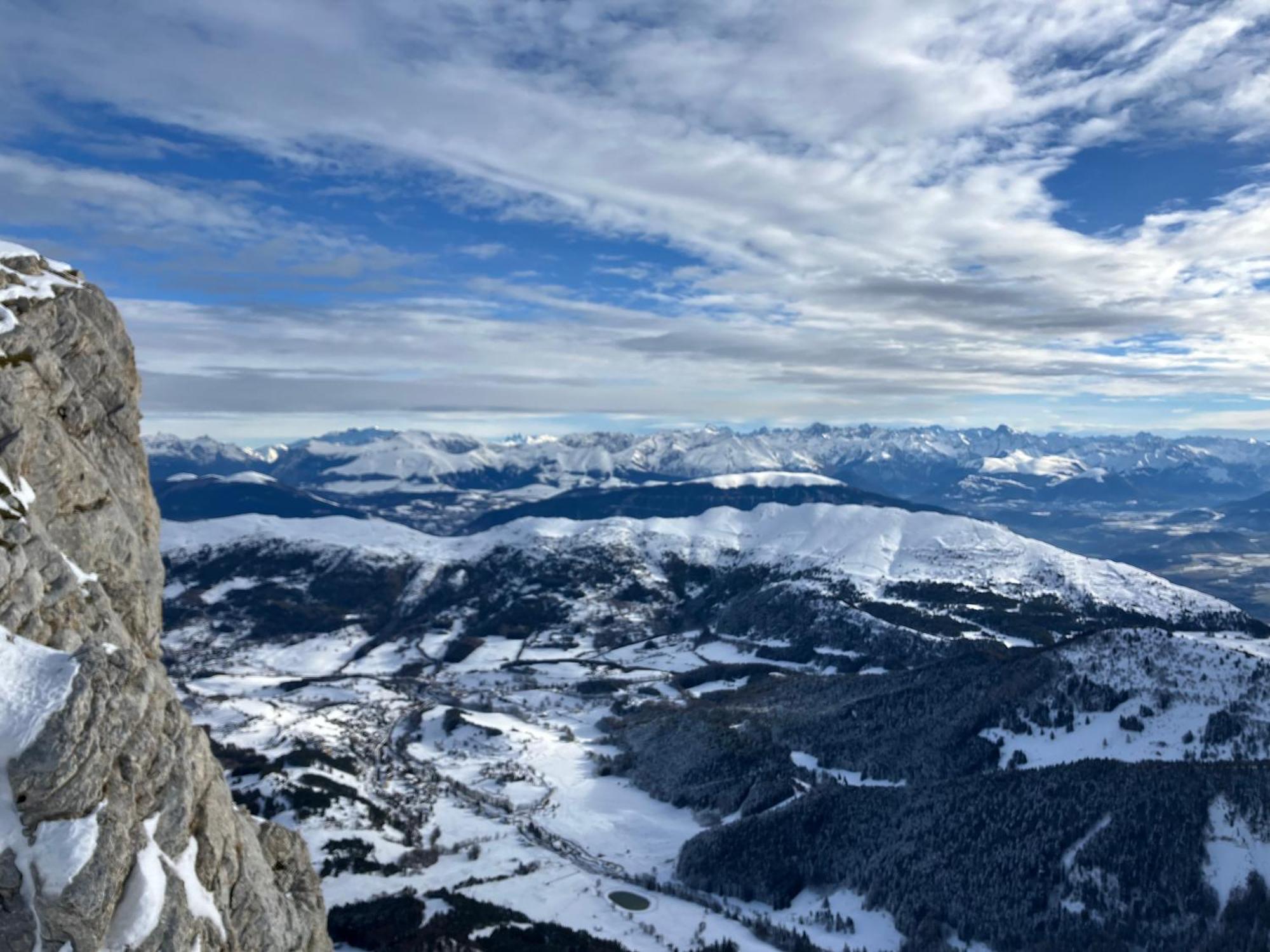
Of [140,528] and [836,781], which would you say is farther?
[836,781]

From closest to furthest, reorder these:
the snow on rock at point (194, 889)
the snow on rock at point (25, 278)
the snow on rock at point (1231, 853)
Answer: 1. the snow on rock at point (194, 889)
2. the snow on rock at point (25, 278)
3. the snow on rock at point (1231, 853)

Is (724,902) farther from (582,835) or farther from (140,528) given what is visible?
(140,528)

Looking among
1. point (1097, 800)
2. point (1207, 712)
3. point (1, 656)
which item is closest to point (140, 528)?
point (1, 656)

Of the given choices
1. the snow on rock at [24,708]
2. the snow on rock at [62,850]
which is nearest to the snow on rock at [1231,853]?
the snow on rock at [62,850]

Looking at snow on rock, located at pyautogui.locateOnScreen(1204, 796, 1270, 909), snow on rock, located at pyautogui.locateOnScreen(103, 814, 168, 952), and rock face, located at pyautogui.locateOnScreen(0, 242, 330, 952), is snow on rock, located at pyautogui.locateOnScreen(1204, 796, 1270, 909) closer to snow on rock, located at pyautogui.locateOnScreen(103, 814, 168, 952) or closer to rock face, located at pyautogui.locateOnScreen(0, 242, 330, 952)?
rock face, located at pyautogui.locateOnScreen(0, 242, 330, 952)

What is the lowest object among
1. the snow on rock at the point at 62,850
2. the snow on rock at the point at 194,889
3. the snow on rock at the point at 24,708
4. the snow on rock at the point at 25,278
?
the snow on rock at the point at 194,889

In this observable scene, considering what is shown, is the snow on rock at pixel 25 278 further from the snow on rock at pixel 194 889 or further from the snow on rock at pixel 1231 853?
the snow on rock at pixel 1231 853
